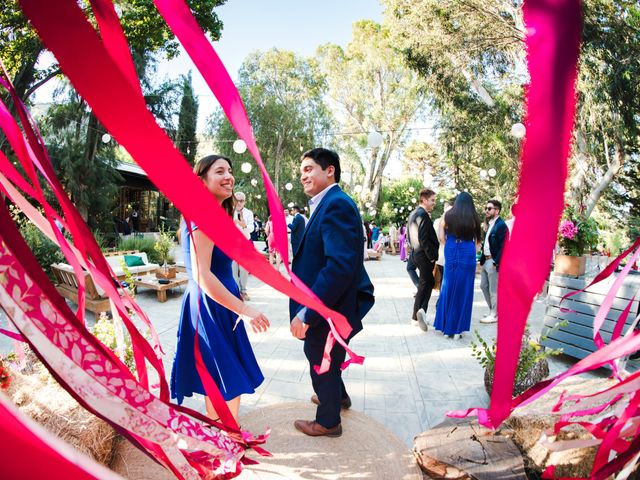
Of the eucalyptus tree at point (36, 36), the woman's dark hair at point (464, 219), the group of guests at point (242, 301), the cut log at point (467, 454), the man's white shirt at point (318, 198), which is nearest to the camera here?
the cut log at point (467, 454)

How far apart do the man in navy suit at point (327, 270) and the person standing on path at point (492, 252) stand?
3.65 metres

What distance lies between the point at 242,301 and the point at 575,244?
12.9 ft

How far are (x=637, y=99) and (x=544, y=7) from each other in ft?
51.3

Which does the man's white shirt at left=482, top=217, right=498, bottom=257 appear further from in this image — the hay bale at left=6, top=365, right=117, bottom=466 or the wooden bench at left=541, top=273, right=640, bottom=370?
the hay bale at left=6, top=365, right=117, bottom=466


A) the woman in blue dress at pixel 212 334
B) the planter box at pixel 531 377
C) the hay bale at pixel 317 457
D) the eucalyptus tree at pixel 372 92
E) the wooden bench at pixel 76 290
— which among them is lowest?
the hay bale at pixel 317 457

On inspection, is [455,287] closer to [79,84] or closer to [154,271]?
[79,84]

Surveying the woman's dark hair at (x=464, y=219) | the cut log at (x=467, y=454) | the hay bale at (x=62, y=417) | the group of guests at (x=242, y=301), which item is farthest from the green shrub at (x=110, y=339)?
the woman's dark hair at (x=464, y=219)

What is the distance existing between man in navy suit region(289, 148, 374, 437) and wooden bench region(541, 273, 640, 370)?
7.68 feet

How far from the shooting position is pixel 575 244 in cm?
417

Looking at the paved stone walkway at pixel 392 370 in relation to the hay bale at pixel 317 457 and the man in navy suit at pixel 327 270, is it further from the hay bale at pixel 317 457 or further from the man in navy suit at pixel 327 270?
the man in navy suit at pixel 327 270

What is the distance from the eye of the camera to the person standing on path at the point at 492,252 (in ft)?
18.1

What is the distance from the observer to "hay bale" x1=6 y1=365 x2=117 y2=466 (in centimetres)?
199

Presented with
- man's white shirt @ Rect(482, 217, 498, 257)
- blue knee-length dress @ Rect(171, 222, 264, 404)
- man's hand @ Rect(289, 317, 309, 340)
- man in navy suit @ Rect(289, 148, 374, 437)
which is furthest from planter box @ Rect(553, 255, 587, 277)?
blue knee-length dress @ Rect(171, 222, 264, 404)

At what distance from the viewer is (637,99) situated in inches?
469
